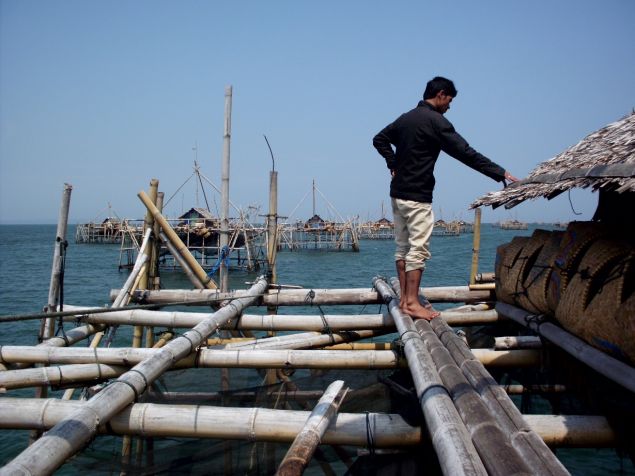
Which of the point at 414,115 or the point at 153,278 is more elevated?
the point at 414,115

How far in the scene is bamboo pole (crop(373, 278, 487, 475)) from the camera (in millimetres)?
1951

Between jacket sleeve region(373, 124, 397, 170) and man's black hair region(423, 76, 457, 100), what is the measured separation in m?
0.56

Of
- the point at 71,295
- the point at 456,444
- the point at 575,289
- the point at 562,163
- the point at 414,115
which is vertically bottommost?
the point at 71,295

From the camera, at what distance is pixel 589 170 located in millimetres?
3398

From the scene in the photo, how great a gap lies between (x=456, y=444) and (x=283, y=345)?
2.94 m

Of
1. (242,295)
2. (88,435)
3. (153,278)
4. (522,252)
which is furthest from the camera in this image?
(153,278)

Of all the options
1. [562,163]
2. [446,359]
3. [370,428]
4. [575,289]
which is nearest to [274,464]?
[370,428]

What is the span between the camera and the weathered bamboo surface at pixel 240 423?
288cm

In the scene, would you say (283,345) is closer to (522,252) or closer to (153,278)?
(522,252)

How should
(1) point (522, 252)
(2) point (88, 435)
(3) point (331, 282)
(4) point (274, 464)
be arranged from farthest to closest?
(3) point (331, 282) → (1) point (522, 252) → (4) point (274, 464) → (2) point (88, 435)

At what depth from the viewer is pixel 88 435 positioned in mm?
2551

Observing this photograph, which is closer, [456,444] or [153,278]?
[456,444]

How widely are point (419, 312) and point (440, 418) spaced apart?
80.7 inches

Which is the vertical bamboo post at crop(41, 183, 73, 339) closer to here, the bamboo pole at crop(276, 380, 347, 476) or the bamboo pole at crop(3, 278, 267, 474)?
the bamboo pole at crop(3, 278, 267, 474)
